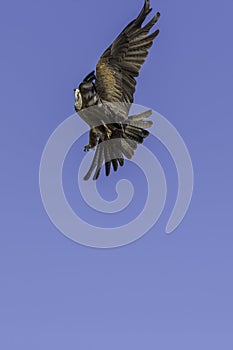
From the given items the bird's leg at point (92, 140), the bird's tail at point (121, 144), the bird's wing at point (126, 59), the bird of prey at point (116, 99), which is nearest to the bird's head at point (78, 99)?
the bird of prey at point (116, 99)

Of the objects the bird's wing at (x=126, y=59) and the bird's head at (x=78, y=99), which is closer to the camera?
the bird's head at (x=78, y=99)

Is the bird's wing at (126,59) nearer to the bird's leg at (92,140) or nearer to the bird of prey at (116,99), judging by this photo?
the bird of prey at (116,99)

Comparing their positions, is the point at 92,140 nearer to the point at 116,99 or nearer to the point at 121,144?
the point at 121,144

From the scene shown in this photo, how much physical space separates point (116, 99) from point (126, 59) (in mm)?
1392

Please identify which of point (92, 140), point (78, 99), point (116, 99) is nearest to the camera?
point (78, 99)

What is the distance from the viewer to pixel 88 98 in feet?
69.9

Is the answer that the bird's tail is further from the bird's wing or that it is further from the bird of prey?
the bird's wing

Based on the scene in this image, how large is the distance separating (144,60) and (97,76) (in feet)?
4.44

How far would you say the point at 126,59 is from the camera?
23.5 metres

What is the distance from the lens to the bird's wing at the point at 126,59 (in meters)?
22.8

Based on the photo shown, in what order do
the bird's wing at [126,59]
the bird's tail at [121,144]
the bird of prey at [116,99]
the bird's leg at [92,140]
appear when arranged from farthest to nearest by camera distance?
1. the bird's wing at [126,59]
2. the bird's tail at [121,144]
3. the bird's leg at [92,140]
4. the bird of prey at [116,99]

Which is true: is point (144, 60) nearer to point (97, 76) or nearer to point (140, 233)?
point (97, 76)

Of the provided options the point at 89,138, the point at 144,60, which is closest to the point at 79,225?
the point at 89,138

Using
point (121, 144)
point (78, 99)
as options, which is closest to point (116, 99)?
point (121, 144)
